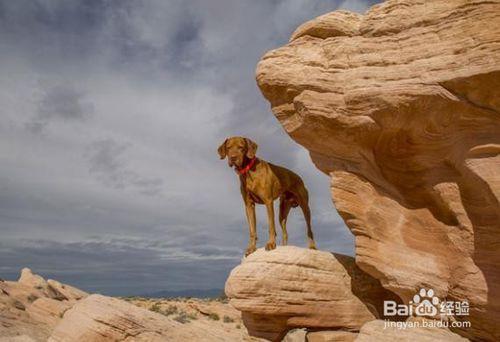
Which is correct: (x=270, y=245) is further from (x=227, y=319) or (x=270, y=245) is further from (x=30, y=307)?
(x=30, y=307)

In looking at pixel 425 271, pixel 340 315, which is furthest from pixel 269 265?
pixel 425 271

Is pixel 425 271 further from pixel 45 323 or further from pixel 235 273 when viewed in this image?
pixel 45 323

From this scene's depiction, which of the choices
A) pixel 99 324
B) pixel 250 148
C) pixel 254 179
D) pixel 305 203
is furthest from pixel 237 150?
pixel 99 324

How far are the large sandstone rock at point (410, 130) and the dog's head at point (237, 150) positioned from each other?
5.01 ft

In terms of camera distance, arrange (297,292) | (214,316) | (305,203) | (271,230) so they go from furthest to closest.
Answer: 1. (214,316)
2. (305,203)
3. (271,230)
4. (297,292)

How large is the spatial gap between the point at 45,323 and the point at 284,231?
811 inches

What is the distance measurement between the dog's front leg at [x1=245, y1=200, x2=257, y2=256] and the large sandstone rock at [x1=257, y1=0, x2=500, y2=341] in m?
A: 2.58

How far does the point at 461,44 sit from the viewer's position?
9.02 metres

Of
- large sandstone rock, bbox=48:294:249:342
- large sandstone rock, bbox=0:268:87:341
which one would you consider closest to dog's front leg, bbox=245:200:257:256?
large sandstone rock, bbox=48:294:249:342

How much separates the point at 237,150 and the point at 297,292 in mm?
4262

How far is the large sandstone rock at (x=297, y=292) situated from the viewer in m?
11.6

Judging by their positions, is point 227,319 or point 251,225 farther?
point 227,319

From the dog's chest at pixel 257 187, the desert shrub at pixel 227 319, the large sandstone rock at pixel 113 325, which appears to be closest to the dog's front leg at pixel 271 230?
the dog's chest at pixel 257 187

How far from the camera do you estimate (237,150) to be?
12.8 m
